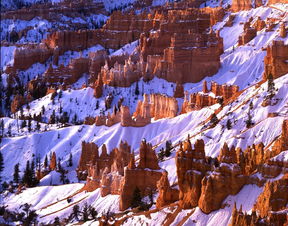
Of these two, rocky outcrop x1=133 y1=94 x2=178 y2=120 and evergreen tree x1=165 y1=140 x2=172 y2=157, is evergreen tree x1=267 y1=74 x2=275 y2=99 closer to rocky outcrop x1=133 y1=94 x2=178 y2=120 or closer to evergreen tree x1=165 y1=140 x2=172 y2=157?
evergreen tree x1=165 y1=140 x2=172 y2=157

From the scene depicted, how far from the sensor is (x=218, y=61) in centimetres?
13050

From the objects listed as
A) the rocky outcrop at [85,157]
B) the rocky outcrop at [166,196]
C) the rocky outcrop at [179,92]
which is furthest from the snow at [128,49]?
the rocky outcrop at [166,196]

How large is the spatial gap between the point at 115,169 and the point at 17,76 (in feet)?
315

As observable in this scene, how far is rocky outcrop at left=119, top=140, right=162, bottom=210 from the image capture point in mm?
71250

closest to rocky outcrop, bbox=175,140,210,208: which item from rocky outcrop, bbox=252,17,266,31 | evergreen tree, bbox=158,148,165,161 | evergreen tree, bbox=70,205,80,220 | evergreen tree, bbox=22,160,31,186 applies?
evergreen tree, bbox=70,205,80,220

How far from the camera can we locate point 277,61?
336 ft

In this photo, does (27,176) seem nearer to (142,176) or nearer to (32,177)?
(32,177)

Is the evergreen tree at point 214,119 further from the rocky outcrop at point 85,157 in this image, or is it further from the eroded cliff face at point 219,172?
the eroded cliff face at point 219,172

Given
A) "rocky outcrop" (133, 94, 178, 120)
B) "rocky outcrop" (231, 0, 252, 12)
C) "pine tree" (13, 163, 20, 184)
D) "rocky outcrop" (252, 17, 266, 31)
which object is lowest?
"pine tree" (13, 163, 20, 184)

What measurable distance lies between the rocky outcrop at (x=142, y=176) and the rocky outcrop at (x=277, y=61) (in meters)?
32.5

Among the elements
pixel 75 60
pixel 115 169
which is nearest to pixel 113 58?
pixel 75 60

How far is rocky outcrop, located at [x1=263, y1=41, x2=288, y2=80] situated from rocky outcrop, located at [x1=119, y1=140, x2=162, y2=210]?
32479 mm

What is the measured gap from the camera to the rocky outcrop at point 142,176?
234ft

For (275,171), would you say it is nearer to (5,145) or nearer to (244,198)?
(244,198)
